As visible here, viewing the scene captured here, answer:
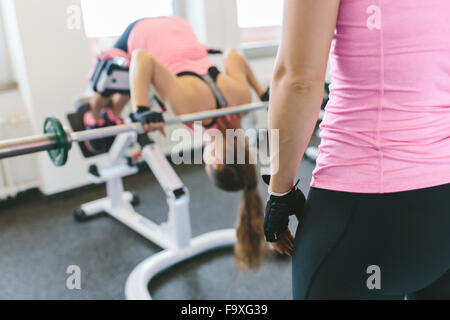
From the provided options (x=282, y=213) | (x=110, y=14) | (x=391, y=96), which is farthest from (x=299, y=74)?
(x=110, y=14)

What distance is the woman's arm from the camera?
524mm

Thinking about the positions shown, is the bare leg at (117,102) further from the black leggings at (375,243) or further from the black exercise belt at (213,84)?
the black leggings at (375,243)

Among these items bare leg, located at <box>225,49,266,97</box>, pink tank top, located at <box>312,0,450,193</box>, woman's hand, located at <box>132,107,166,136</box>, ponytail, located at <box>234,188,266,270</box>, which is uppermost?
pink tank top, located at <box>312,0,450,193</box>

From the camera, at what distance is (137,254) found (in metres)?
2.17

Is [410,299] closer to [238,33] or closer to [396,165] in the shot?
[396,165]

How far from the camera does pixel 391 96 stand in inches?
21.7

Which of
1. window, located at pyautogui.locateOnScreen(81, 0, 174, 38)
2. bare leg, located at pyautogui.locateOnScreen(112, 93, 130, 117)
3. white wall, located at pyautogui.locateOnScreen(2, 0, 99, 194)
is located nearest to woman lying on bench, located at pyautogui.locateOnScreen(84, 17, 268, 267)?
bare leg, located at pyautogui.locateOnScreen(112, 93, 130, 117)

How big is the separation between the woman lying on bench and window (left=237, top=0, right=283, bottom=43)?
1.60 m

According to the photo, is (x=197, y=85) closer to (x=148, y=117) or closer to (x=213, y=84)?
(x=213, y=84)

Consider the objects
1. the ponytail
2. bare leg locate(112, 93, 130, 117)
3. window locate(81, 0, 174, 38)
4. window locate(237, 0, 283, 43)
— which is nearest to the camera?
the ponytail

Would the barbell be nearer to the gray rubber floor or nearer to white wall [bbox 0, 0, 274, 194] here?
the gray rubber floor

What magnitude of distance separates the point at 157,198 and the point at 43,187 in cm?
79

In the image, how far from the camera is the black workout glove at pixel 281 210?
66 cm

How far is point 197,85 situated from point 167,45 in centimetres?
28
